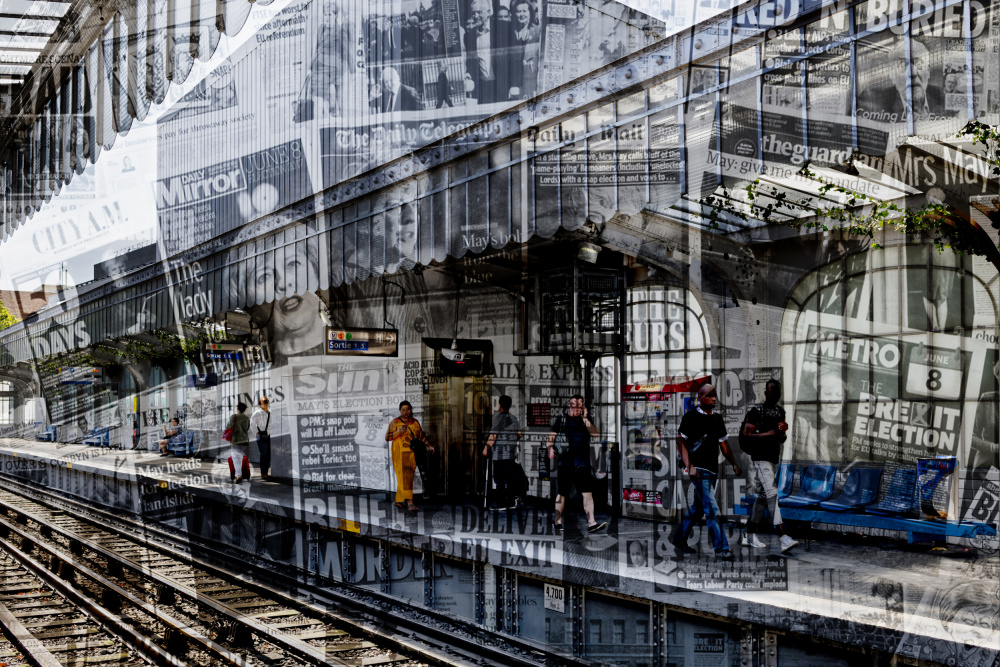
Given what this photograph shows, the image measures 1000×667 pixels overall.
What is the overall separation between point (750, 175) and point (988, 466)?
538 cm

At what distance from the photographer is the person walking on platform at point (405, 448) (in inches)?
480

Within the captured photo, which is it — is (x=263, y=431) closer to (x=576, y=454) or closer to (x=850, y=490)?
(x=576, y=454)

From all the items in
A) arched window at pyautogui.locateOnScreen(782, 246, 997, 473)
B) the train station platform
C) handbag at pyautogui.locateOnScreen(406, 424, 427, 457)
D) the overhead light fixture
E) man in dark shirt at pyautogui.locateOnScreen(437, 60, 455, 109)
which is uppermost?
man in dark shirt at pyautogui.locateOnScreen(437, 60, 455, 109)

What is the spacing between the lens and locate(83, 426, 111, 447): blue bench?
110ft

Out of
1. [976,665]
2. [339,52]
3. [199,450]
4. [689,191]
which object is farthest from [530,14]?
[199,450]

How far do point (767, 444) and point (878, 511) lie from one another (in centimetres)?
190

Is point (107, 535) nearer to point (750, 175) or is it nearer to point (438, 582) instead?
point (438, 582)

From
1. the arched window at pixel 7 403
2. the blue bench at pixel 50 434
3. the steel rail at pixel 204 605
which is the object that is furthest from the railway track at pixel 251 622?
the arched window at pixel 7 403

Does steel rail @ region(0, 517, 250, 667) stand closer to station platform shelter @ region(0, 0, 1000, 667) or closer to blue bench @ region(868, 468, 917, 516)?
station platform shelter @ region(0, 0, 1000, 667)

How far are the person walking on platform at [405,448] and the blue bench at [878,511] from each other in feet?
15.2

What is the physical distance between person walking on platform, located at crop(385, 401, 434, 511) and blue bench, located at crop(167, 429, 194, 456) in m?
14.1

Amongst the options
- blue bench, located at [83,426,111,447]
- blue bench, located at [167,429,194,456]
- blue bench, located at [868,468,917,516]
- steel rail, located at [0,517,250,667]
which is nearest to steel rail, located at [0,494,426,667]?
steel rail, located at [0,517,250,667]

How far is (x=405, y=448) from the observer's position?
12188 mm

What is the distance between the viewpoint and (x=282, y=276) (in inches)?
478
